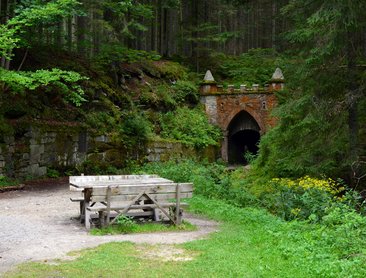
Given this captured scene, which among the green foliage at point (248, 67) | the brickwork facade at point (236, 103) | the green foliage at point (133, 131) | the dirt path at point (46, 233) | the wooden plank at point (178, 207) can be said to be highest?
the green foliage at point (248, 67)

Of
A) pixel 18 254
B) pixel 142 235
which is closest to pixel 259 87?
pixel 142 235

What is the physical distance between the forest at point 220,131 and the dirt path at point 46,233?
201cm

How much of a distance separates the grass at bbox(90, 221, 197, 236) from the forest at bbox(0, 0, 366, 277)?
1.51 m

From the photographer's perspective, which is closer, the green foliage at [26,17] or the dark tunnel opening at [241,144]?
the green foliage at [26,17]

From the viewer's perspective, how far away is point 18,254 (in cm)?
656

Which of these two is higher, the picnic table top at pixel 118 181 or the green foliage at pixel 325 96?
the green foliage at pixel 325 96

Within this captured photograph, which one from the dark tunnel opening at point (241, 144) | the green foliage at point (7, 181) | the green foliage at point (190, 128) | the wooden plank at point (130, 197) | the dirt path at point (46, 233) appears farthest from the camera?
the dark tunnel opening at point (241, 144)

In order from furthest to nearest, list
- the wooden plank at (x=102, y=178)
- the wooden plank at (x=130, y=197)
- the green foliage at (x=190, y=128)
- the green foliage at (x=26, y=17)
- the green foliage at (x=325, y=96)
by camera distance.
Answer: the green foliage at (x=190, y=128) < the green foliage at (x=26, y=17) < the green foliage at (x=325, y=96) < the wooden plank at (x=102, y=178) < the wooden plank at (x=130, y=197)

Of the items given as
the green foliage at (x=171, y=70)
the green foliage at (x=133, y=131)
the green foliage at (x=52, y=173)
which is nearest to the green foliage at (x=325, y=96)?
the green foliage at (x=133, y=131)

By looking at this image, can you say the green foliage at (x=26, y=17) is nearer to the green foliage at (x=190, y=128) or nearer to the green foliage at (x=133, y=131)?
the green foliage at (x=133, y=131)

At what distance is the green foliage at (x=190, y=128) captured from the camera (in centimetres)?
2231

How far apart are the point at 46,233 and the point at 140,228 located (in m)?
1.67

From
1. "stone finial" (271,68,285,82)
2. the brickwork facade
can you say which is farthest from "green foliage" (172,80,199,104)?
"stone finial" (271,68,285,82)

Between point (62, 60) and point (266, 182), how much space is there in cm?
1052
